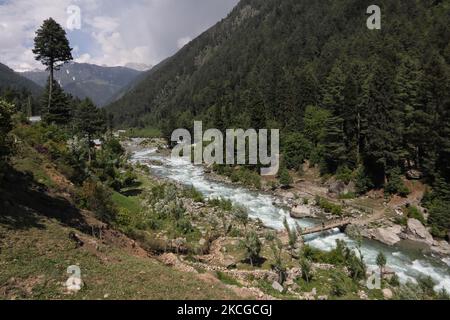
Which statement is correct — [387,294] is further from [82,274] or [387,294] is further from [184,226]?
[184,226]

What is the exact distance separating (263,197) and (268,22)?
146978 mm

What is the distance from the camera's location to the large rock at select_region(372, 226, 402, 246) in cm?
3326

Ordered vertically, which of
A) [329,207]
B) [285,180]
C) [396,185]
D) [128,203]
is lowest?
[329,207]

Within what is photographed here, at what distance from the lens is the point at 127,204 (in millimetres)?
41281

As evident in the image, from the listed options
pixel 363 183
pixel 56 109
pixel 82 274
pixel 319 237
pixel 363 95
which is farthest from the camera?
pixel 363 95

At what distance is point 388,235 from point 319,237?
21.8 feet

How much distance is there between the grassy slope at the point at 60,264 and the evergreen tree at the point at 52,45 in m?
20.8

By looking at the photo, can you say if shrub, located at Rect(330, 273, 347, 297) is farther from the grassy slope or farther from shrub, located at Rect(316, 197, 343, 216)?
shrub, located at Rect(316, 197, 343, 216)

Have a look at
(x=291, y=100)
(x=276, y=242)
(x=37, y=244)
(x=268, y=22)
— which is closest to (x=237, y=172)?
(x=291, y=100)

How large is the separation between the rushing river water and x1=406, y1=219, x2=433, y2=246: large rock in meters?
2.71

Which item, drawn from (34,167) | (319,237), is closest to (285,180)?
(319,237)

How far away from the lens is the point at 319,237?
34.7 metres

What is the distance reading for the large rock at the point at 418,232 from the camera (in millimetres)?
33319

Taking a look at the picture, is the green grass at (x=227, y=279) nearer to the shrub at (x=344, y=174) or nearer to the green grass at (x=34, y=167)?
the green grass at (x=34, y=167)
